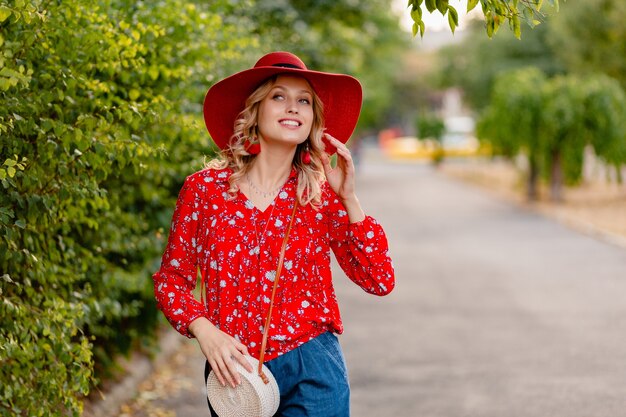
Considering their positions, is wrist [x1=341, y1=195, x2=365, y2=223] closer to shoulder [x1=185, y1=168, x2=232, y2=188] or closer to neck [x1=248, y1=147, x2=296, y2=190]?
neck [x1=248, y1=147, x2=296, y2=190]

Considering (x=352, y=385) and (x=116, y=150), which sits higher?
(x=116, y=150)

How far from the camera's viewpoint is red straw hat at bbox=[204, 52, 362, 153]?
3109mm

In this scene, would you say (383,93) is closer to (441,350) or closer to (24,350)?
(441,350)

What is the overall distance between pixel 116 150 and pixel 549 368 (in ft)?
14.4

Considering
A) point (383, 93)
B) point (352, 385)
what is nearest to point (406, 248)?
point (352, 385)

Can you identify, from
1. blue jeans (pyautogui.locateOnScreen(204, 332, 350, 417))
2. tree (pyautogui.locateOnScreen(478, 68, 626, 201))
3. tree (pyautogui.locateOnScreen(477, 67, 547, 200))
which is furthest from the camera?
tree (pyautogui.locateOnScreen(477, 67, 547, 200))

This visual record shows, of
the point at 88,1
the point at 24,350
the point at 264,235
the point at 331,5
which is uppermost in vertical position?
the point at 331,5

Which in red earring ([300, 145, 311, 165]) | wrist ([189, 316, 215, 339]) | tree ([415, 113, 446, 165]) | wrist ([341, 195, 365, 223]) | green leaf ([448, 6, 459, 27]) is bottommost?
tree ([415, 113, 446, 165])

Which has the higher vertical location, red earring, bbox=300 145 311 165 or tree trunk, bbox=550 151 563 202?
red earring, bbox=300 145 311 165

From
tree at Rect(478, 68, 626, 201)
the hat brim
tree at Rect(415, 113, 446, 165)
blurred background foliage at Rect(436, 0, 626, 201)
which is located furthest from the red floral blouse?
tree at Rect(415, 113, 446, 165)

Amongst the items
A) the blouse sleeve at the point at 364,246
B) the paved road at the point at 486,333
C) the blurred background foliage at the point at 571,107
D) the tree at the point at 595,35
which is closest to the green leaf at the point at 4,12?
the blouse sleeve at the point at 364,246

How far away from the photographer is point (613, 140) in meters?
20.6

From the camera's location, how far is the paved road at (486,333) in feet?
20.7

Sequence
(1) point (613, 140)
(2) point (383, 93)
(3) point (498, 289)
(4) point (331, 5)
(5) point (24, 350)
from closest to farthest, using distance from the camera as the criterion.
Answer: (5) point (24, 350) → (3) point (498, 289) → (4) point (331, 5) → (1) point (613, 140) → (2) point (383, 93)
